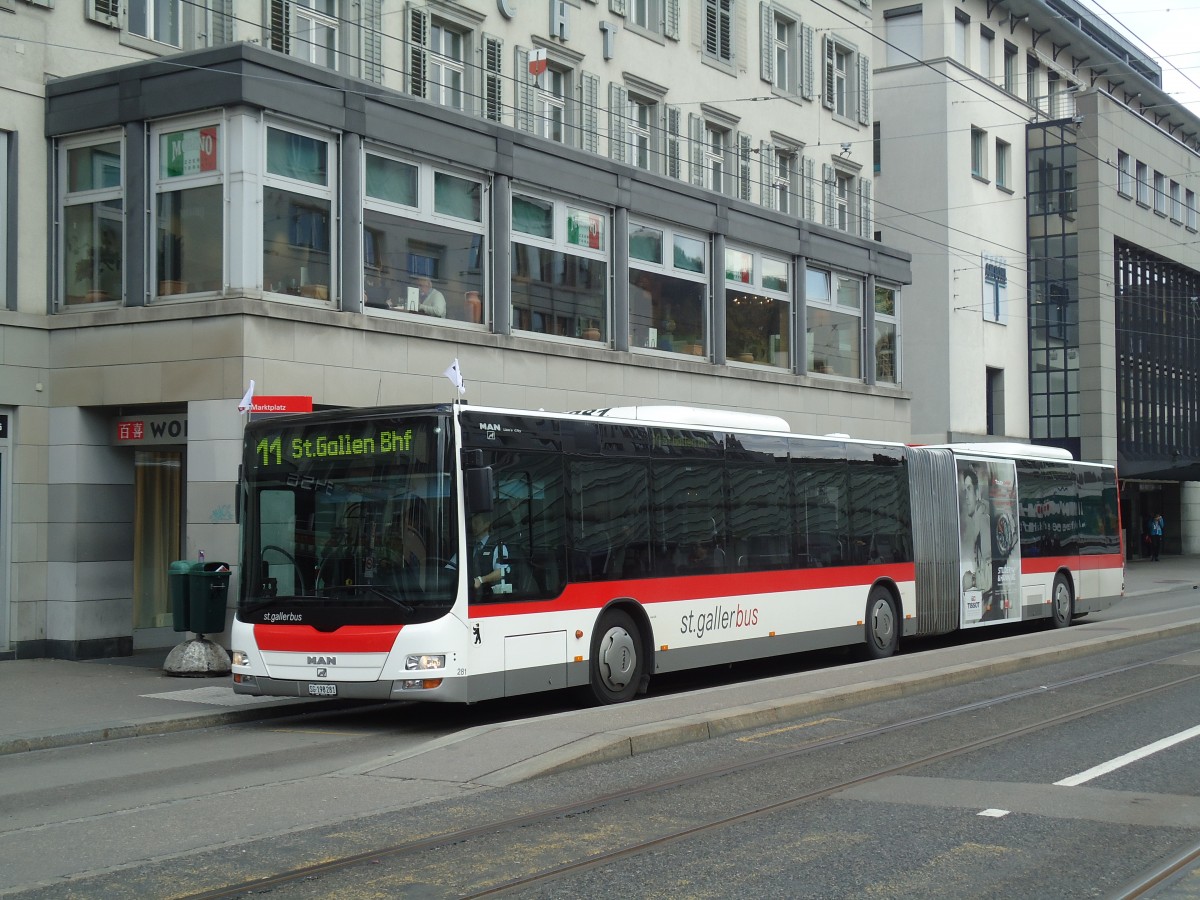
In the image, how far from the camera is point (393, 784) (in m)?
9.53

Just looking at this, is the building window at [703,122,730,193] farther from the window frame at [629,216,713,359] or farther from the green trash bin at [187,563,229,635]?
the green trash bin at [187,563,229,635]

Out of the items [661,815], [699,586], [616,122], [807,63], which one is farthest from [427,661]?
Result: [807,63]

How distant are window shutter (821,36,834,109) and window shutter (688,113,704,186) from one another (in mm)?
5498

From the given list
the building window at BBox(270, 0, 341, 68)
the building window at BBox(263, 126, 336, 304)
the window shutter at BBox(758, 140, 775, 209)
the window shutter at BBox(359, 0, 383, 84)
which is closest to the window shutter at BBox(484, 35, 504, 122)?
the window shutter at BBox(359, 0, 383, 84)

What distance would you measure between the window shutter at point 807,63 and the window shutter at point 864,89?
7.67ft

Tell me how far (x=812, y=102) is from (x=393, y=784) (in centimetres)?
2600

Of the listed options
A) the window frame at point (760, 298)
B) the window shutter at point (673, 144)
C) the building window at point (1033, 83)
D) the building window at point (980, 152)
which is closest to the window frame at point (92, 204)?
the window shutter at point (673, 144)

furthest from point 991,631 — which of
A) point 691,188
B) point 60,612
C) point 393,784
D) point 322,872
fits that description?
point 322,872

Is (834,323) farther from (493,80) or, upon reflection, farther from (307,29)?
(307,29)

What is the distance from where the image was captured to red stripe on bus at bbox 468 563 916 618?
42.7ft

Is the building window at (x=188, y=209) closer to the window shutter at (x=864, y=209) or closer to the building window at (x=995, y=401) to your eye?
the window shutter at (x=864, y=209)

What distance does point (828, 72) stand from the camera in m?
33.5

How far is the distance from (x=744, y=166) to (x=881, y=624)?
14.1m

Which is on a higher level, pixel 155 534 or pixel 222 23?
pixel 222 23
